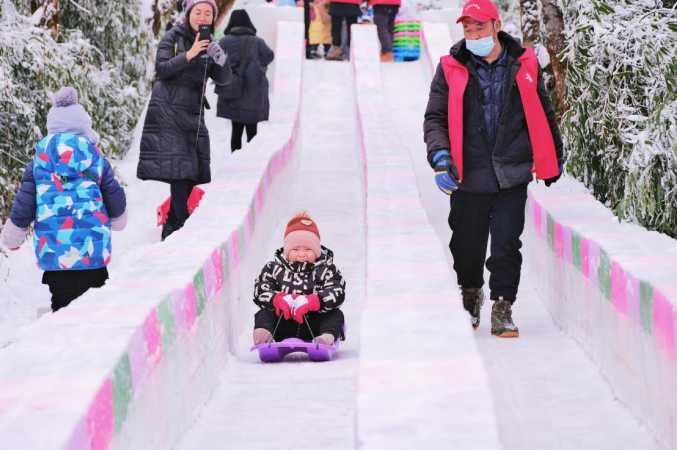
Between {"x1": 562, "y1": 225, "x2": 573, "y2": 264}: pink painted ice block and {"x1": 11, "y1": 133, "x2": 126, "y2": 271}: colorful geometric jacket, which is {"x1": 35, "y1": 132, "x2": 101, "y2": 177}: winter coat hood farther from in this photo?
{"x1": 562, "y1": 225, "x2": 573, "y2": 264}: pink painted ice block

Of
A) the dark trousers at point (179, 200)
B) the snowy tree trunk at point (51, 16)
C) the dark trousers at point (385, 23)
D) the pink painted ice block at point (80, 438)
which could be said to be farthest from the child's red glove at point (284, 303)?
the dark trousers at point (385, 23)

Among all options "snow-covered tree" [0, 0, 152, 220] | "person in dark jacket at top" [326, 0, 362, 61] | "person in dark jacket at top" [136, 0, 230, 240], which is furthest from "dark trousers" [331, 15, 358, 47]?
"person in dark jacket at top" [136, 0, 230, 240]

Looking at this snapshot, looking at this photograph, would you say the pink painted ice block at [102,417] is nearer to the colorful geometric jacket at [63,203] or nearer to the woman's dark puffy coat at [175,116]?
the colorful geometric jacket at [63,203]

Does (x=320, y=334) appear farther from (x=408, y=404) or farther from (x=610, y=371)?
(x=408, y=404)

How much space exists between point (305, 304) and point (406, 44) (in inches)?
635

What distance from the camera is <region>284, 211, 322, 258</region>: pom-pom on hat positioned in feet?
22.6

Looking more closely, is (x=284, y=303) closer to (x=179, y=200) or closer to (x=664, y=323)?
(x=664, y=323)

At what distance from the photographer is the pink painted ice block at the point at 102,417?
3.56 meters

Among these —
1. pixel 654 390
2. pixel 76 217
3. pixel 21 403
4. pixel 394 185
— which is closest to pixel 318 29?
pixel 394 185

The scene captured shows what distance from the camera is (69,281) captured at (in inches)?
280

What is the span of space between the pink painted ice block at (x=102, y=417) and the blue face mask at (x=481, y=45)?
3556 millimetres

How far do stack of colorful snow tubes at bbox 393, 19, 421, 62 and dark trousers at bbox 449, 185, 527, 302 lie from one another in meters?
15.4

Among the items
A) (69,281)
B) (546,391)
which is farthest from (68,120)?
(546,391)

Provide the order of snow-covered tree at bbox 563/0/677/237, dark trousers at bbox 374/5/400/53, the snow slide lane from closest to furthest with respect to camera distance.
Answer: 1. the snow slide lane
2. snow-covered tree at bbox 563/0/677/237
3. dark trousers at bbox 374/5/400/53
